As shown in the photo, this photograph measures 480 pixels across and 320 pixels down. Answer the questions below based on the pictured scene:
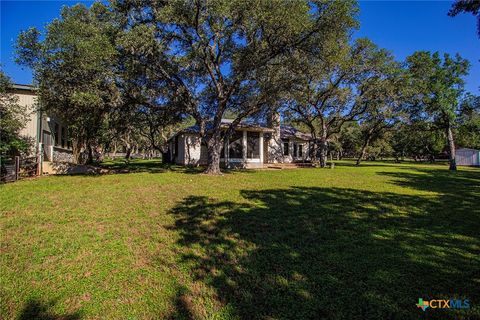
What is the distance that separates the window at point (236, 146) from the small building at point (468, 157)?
115 ft

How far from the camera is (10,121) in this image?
11.2 meters

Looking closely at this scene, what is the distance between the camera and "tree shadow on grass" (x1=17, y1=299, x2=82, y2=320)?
267cm

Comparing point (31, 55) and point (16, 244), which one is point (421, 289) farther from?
Answer: point (31, 55)

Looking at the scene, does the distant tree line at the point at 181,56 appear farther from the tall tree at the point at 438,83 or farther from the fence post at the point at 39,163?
the tall tree at the point at 438,83

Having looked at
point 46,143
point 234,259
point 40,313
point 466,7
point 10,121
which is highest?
point 466,7

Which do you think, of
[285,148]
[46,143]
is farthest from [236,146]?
[46,143]

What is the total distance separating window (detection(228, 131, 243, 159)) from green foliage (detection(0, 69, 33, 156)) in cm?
1309

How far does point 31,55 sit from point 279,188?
12115mm

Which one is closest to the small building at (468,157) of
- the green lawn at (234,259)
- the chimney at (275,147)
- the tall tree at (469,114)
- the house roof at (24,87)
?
the tall tree at (469,114)

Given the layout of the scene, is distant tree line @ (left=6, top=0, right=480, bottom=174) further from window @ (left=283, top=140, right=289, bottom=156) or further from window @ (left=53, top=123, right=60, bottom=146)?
window @ (left=283, top=140, right=289, bottom=156)

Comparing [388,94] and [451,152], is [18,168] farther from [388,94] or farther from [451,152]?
[451,152]

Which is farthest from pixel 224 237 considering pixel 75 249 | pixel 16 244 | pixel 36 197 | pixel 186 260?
pixel 36 197

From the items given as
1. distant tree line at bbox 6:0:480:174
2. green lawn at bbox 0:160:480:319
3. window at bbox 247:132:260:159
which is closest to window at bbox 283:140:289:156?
window at bbox 247:132:260:159

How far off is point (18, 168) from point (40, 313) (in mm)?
10836
